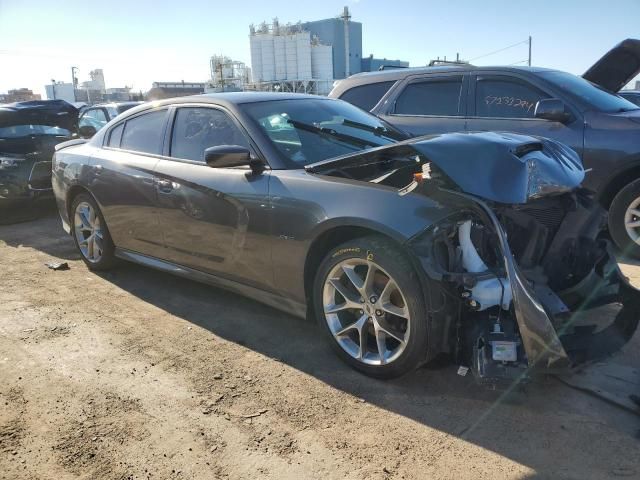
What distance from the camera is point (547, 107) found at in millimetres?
4828

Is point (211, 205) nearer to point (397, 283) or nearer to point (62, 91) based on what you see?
point (397, 283)

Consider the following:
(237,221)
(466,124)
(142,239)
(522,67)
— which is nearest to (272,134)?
(237,221)

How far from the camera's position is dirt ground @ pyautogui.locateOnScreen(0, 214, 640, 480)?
236 centimetres

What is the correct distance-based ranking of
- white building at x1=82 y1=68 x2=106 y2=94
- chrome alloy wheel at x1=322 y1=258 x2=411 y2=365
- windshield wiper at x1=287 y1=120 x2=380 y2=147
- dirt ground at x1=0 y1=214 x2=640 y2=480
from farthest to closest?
white building at x1=82 y1=68 x2=106 y2=94, windshield wiper at x1=287 y1=120 x2=380 y2=147, chrome alloy wheel at x1=322 y1=258 x2=411 y2=365, dirt ground at x1=0 y1=214 x2=640 y2=480

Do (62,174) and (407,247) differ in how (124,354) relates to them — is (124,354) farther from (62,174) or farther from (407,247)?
(62,174)

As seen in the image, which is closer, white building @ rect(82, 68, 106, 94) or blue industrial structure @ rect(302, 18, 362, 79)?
blue industrial structure @ rect(302, 18, 362, 79)

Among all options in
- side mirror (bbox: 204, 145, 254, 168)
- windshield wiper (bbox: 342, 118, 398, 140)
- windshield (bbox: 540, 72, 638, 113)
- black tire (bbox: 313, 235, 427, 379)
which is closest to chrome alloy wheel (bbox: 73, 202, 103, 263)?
side mirror (bbox: 204, 145, 254, 168)

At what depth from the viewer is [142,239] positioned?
449 cm

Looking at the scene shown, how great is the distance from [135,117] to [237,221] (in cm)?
192

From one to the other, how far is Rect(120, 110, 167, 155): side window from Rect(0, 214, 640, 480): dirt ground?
1.47m

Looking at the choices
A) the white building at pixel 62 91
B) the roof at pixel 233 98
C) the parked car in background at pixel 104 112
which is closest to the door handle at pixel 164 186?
the roof at pixel 233 98

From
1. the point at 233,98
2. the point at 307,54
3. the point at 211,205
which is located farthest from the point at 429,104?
the point at 307,54

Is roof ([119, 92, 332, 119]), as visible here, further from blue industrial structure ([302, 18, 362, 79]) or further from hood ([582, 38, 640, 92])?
blue industrial structure ([302, 18, 362, 79])

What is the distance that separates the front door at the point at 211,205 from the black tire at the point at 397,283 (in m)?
0.60
